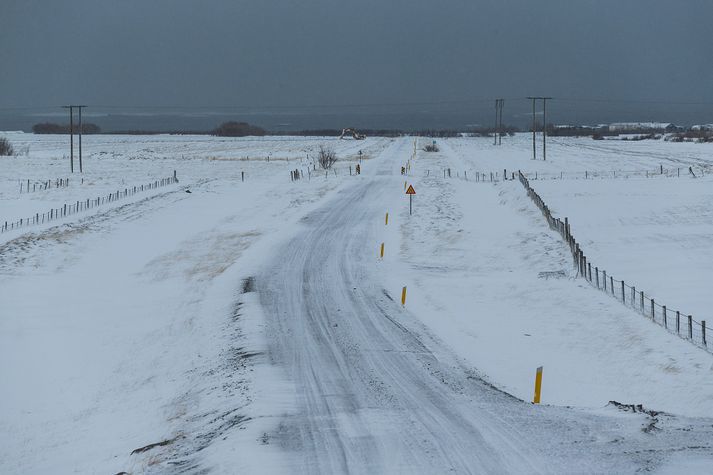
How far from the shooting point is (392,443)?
1249 centimetres

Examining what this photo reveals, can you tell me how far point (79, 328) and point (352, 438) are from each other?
13.1 m

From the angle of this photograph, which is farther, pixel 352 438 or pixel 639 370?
pixel 639 370

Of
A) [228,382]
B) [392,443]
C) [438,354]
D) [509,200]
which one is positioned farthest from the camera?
[509,200]

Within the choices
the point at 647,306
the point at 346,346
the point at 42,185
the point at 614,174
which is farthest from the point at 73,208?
the point at 614,174

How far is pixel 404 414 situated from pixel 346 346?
5.46m

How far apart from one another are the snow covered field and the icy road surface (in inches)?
2.3

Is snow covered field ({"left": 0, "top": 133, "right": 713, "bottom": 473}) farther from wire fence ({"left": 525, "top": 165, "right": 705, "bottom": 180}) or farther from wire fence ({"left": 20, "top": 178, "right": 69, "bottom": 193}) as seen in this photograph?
wire fence ({"left": 525, "top": 165, "right": 705, "bottom": 180})

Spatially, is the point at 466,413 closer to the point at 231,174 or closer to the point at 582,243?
the point at 582,243

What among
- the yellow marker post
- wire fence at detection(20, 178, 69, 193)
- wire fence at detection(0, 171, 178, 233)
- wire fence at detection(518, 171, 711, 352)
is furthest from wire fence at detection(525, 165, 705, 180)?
the yellow marker post

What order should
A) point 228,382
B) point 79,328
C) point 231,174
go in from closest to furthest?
A: point 228,382, point 79,328, point 231,174

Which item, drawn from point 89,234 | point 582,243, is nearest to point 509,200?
point 582,243

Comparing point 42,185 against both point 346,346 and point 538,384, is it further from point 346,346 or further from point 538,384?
point 538,384

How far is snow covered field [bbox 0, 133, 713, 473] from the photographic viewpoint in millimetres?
12727

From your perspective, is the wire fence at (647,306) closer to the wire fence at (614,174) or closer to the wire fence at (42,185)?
the wire fence at (614,174)
